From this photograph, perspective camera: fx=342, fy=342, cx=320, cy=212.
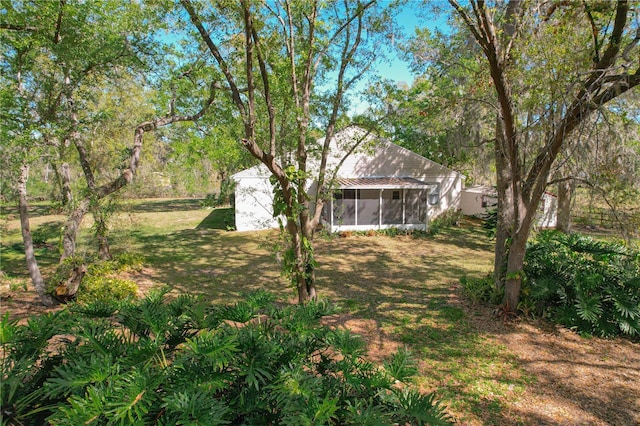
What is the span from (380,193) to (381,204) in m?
0.57

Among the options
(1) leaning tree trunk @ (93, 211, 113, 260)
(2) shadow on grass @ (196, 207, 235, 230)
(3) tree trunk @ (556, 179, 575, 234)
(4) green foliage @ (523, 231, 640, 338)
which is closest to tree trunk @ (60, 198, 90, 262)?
(1) leaning tree trunk @ (93, 211, 113, 260)

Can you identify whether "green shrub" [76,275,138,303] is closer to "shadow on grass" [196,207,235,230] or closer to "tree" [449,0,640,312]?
"tree" [449,0,640,312]

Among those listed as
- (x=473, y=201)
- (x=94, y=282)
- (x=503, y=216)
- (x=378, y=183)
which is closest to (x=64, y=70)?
(x=94, y=282)

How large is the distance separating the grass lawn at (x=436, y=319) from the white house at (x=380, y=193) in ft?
7.30

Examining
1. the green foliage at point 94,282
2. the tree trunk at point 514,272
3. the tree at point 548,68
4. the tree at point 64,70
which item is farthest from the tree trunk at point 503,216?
the green foliage at point 94,282

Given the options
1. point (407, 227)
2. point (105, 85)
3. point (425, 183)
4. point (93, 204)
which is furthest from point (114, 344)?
point (425, 183)

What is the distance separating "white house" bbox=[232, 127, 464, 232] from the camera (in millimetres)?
16219

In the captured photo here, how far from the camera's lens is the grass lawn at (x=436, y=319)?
13.1 feet

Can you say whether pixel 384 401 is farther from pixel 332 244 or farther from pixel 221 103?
pixel 332 244

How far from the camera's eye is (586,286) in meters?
5.77

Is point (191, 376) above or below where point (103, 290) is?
above

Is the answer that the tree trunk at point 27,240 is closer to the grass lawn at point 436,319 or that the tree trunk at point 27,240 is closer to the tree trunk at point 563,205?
the grass lawn at point 436,319

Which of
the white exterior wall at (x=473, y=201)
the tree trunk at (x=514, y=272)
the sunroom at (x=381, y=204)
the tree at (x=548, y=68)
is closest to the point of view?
the tree at (x=548, y=68)

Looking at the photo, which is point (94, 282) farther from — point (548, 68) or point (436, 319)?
point (548, 68)
